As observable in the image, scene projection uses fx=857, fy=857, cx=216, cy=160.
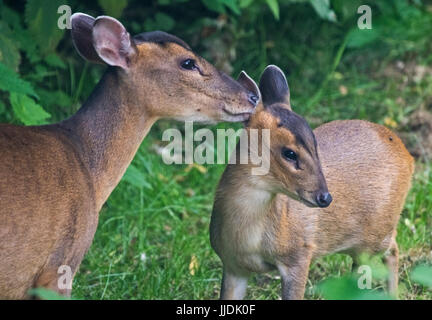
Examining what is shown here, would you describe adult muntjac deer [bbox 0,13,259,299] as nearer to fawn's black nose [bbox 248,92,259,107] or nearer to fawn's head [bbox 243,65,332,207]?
fawn's black nose [bbox 248,92,259,107]

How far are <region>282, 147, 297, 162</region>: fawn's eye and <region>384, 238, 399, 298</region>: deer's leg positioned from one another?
1369mm

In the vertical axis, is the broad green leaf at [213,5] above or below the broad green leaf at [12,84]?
above

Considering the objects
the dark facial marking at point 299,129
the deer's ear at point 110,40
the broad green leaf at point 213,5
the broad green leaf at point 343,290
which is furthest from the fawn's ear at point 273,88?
the broad green leaf at point 343,290

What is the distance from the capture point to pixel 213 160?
284 inches

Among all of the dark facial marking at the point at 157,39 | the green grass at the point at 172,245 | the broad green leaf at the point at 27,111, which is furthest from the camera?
the green grass at the point at 172,245

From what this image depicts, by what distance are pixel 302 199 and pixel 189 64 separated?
3.08 ft

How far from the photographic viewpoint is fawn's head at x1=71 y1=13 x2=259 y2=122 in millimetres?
4535

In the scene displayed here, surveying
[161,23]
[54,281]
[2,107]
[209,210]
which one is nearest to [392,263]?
[209,210]

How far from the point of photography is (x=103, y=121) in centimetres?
461

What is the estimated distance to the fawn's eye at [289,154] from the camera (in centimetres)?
446

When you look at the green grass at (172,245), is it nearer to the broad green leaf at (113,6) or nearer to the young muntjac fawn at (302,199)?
the young muntjac fawn at (302,199)

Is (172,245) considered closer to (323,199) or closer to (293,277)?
(293,277)

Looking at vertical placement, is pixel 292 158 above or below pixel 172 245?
above

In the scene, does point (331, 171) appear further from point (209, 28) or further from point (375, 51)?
point (375, 51)
